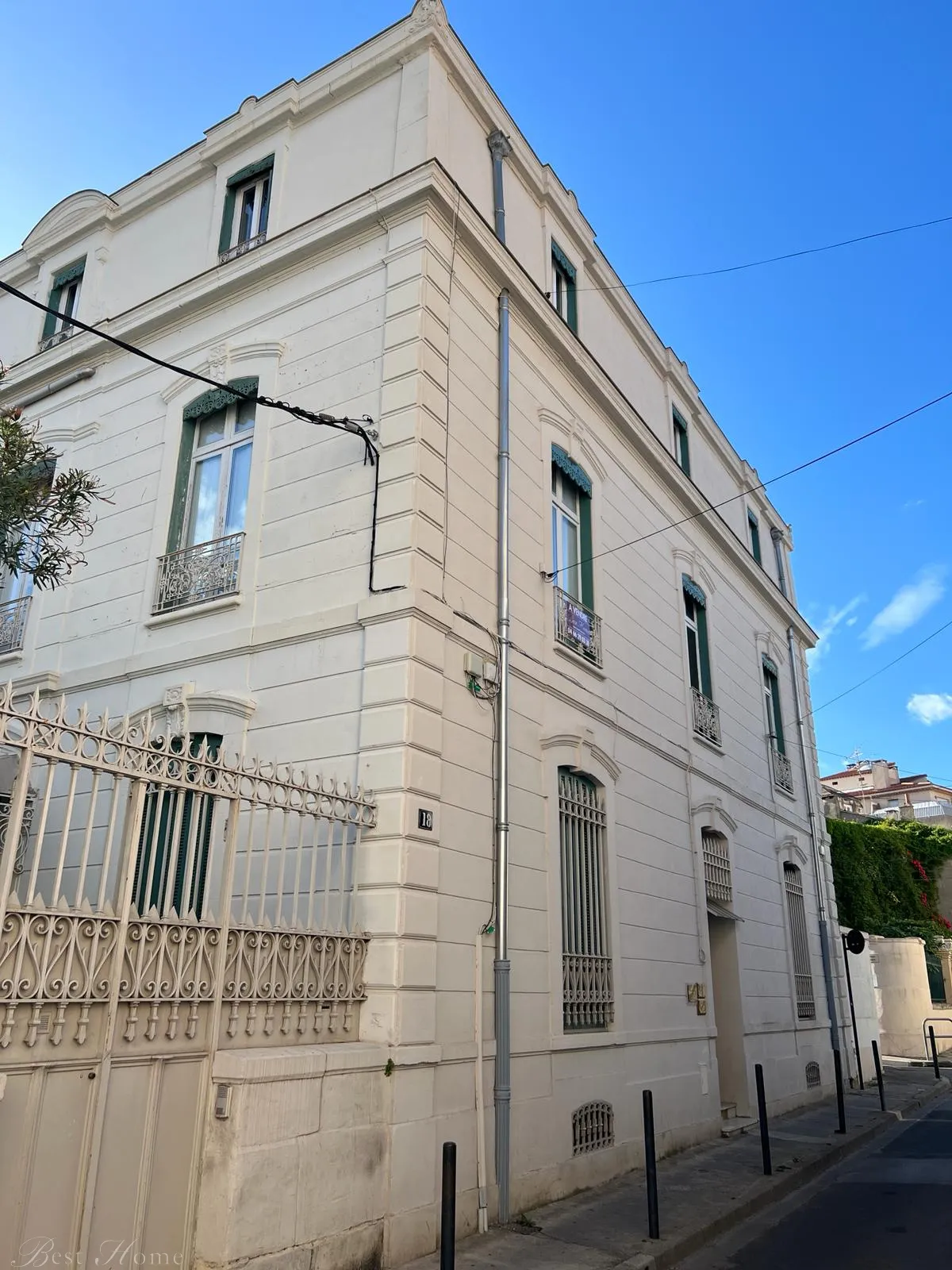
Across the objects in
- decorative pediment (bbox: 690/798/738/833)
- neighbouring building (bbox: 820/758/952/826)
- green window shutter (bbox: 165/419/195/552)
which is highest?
neighbouring building (bbox: 820/758/952/826)

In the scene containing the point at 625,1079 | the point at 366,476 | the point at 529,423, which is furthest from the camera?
the point at 529,423

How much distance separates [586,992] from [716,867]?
4442 mm

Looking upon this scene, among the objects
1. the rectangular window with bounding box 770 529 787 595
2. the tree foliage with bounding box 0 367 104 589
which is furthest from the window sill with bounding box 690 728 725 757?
the tree foliage with bounding box 0 367 104 589

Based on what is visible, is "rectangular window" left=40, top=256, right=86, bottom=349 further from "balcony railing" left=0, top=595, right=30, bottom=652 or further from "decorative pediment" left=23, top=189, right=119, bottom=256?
"balcony railing" left=0, top=595, right=30, bottom=652

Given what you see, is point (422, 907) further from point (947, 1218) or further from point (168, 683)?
point (947, 1218)

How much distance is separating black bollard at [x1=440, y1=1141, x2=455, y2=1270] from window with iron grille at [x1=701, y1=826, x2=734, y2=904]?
25.4 ft

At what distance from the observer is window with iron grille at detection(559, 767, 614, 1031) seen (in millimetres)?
8508

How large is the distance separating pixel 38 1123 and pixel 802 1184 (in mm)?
7334

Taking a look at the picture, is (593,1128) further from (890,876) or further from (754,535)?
(890,876)

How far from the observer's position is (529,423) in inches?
385

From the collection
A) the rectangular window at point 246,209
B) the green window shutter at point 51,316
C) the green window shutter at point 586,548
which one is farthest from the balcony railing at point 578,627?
the green window shutter at point 51,316

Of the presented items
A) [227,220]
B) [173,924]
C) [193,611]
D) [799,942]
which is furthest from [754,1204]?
[227,220]

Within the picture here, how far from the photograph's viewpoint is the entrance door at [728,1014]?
1219 cm

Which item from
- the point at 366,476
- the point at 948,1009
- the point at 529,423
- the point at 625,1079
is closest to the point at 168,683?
the point at 366,476
